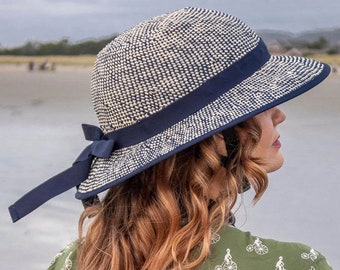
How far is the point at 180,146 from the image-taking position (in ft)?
3.40

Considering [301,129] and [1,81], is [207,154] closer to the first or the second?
[301,129]

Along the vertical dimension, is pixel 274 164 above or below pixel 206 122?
below

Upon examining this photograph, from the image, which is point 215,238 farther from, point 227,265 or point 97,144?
point 97,144

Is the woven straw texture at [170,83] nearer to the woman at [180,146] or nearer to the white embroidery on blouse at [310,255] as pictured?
the woman at [180,146]

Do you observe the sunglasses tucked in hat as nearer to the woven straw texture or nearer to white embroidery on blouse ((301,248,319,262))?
the woven straw texture

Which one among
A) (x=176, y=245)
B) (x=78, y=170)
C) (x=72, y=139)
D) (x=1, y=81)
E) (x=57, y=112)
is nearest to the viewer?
(x=176, y=245)

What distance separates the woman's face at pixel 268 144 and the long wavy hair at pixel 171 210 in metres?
0.02

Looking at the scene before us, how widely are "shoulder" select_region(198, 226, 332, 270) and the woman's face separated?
14 cm

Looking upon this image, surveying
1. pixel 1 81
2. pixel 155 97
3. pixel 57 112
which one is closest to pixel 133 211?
pixel 155 97

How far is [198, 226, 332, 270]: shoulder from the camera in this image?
0.99 m

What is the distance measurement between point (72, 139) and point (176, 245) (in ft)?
15.6

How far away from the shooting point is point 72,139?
18.8 ft

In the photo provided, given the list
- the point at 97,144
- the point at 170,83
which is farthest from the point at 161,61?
the point at 97,144

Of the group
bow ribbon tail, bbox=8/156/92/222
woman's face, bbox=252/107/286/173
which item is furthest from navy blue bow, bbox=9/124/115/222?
woman's face, bbox=252/107/286/173
